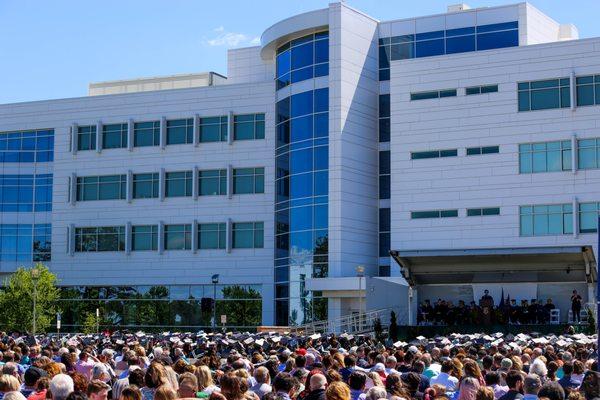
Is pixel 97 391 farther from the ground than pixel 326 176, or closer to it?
closer to it

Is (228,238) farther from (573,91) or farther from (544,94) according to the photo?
(573,91)

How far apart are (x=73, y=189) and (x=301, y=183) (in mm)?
18495

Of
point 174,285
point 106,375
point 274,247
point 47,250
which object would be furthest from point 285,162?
point 106,375

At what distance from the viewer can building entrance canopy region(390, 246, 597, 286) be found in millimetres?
53469

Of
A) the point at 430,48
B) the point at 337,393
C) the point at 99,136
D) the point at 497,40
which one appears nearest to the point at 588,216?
the point at 497,40

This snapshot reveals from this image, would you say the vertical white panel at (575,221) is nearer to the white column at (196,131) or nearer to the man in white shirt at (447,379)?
the white column at (196,131)

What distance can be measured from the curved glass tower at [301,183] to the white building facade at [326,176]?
0.13m

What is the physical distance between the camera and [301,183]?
62.8 m

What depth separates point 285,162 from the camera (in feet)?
213

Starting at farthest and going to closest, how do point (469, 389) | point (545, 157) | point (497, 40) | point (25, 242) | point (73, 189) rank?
point (25, 242), point (73, 189), point (497, 40), point (545, 157), point (469, 389)

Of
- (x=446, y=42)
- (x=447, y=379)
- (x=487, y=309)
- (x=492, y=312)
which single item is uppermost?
(x=446, y=42)

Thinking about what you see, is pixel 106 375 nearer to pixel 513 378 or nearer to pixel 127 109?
pixel 513 378

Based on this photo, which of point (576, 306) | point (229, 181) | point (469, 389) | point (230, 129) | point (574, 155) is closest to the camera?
point (469, 389)

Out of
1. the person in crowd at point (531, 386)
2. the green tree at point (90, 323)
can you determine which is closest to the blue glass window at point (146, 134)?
the green tree at point (90, 323)
